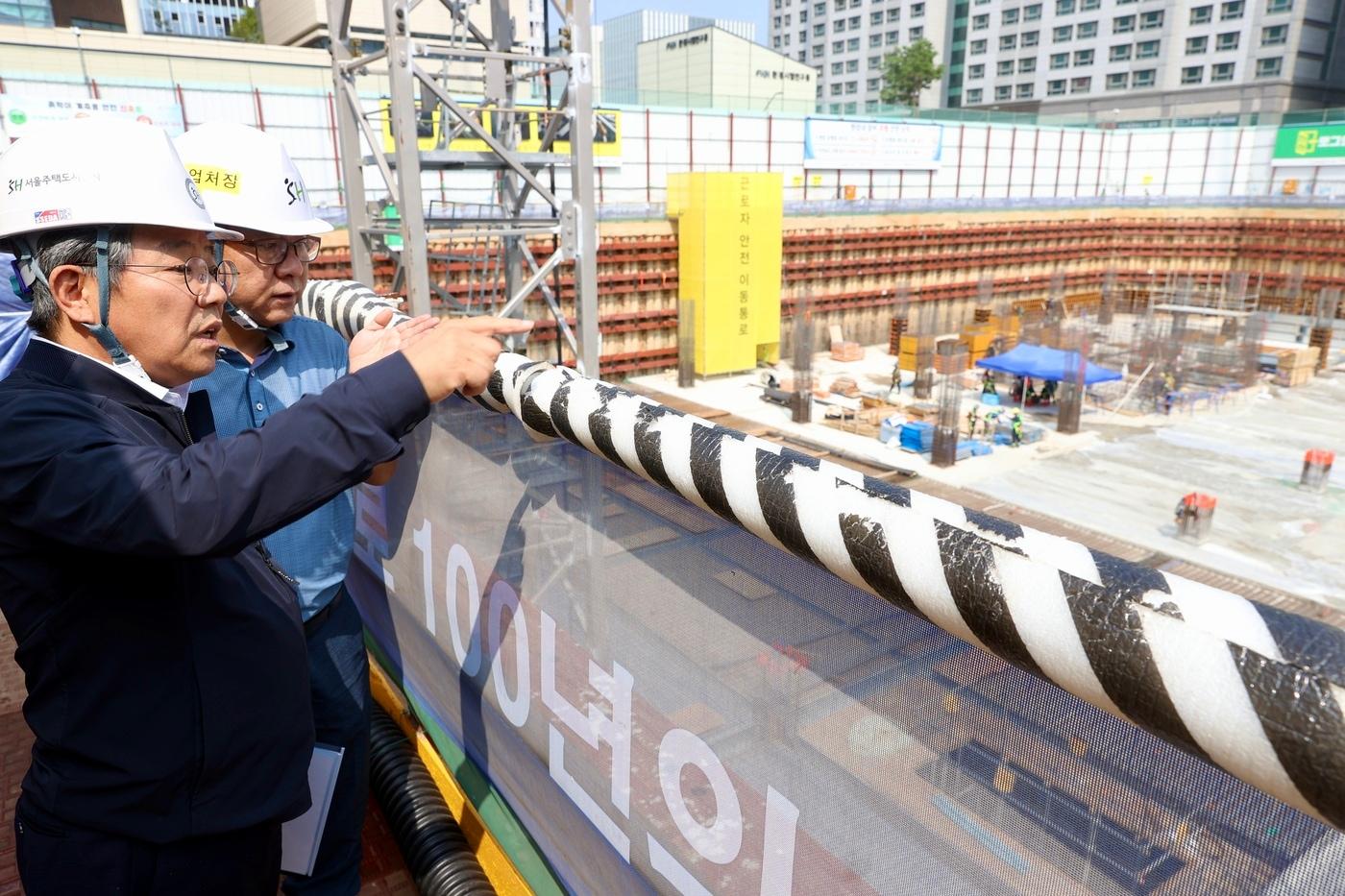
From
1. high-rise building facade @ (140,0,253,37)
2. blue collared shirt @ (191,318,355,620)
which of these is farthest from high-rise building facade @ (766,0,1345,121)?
high-rise building facade @ (140,0,253,37)

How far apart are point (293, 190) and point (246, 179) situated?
0.48 feet

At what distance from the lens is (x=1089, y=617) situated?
0.80 m

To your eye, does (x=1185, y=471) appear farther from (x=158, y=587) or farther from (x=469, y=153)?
(x=158, y=587)

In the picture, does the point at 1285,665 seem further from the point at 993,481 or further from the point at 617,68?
the point at 617,68

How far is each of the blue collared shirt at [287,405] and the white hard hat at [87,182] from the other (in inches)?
38.2

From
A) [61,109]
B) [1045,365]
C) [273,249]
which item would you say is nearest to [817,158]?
[1045,365]

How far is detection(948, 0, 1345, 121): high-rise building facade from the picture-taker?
52.7 metres

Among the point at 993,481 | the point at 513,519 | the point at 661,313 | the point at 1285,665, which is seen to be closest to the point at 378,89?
the point at 661,313

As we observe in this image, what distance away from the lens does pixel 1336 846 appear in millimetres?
765

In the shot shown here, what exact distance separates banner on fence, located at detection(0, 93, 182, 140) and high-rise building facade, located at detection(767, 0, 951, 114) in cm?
6242

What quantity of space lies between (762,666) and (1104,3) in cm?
7274

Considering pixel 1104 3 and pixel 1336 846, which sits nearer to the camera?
pixel 1336 846

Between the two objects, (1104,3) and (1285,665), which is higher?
(1104,3)

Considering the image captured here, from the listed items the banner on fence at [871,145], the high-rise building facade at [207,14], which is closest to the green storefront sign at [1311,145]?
the banner on fence at [871,145]
